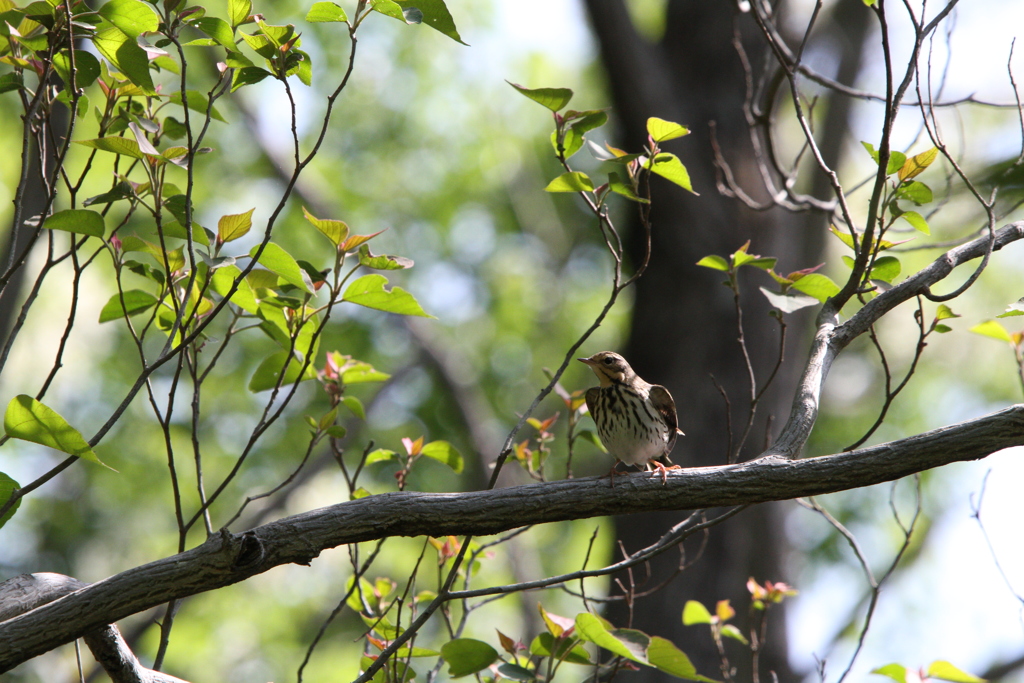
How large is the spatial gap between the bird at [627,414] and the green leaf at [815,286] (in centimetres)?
116

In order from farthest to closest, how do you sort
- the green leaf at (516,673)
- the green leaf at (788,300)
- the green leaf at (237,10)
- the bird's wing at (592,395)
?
the bird's wing at (592,395) < the green leaf at (788,300) < the green leaf at (516,673) < the green leaf at (237,10)

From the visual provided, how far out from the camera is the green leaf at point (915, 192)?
8.51 feet

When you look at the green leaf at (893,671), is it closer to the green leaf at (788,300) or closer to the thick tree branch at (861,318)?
the thick tree branch at (861,318)

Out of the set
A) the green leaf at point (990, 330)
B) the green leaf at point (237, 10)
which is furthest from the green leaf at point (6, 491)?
the green leaf at point (990, 330)

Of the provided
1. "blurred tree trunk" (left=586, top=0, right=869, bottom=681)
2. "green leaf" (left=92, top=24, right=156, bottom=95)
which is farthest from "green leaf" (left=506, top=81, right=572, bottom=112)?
"blurred tree trunk" (left=586, top=0, right=869, bottom=681)

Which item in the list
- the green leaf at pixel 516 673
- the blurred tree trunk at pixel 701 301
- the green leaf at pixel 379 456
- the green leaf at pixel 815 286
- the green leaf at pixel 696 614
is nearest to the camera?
the green leaf at pixel 516 673

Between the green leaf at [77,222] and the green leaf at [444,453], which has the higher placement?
the green leaf at [77,222]

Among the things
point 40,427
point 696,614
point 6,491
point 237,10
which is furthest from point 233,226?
point 696,614

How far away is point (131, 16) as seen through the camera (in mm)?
2182

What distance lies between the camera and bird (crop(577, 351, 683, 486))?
4.04 metres

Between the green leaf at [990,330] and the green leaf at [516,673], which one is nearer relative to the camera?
the green leaf at [516,673]

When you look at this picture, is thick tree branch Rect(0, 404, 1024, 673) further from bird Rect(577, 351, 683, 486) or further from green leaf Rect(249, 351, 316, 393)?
bird Rect(577, 351, 683, 486)

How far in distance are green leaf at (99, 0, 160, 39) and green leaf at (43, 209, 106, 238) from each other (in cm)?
51

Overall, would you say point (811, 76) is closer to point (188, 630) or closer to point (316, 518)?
point (316, 518)
